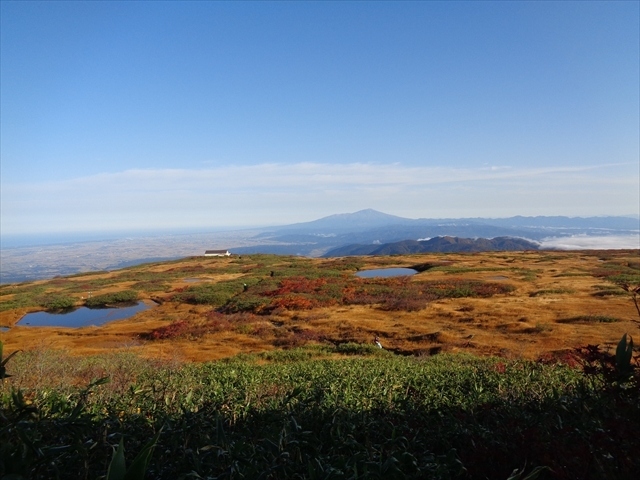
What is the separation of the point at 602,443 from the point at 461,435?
1.27 metres

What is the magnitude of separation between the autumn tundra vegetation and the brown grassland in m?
0.18

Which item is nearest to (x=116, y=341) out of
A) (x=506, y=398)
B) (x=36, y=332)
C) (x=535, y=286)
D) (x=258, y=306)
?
(x=36, y=332)

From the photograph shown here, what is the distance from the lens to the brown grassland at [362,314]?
17.5 meters

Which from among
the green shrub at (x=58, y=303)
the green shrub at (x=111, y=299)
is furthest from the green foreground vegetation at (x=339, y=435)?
the green shrub at (x=58, y=303)

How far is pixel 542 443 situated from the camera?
119 inches

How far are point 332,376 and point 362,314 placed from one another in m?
15.7

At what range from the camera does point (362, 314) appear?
78.6 ft

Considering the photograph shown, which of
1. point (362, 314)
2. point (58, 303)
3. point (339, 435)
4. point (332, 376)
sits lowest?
point (362, 314)

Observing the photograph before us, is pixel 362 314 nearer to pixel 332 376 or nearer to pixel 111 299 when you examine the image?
pixel 332 376

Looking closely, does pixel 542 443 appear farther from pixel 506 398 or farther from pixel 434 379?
pixel 434 379

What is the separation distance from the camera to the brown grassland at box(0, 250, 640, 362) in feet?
57.3

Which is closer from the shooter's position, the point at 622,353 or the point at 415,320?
the point at 622,353

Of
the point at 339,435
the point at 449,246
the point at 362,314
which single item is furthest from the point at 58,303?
the point at 449,246

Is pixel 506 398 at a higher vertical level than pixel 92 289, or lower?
higher
